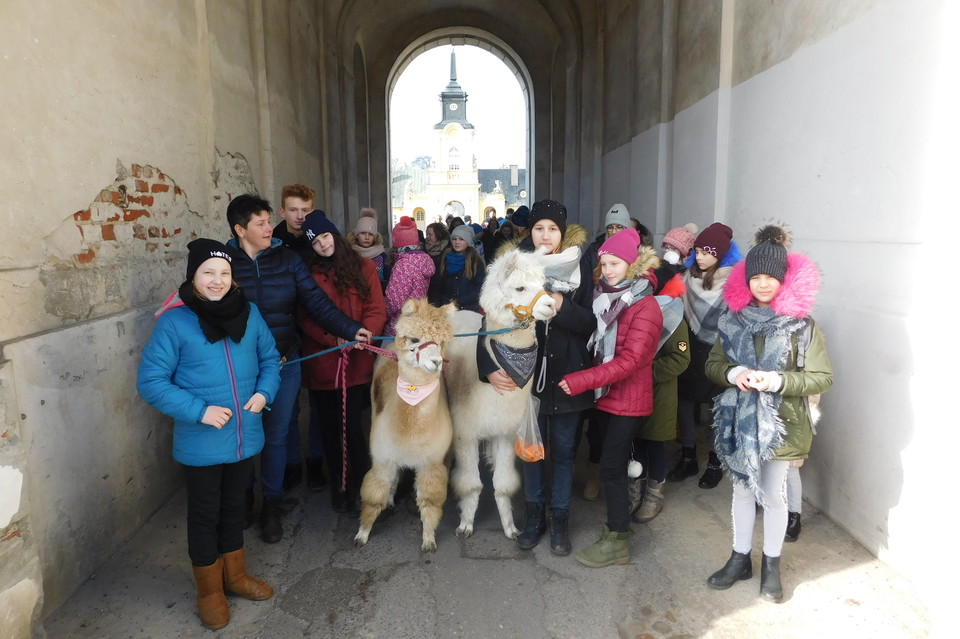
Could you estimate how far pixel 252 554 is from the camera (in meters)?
3.35

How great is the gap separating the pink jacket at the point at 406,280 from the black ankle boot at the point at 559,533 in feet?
6.59

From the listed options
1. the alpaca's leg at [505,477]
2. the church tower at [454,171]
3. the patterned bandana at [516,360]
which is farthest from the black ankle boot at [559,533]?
the church tower at [454,171]

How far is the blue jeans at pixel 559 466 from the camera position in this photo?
3.27 meters

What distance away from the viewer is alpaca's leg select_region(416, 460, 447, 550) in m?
3.38

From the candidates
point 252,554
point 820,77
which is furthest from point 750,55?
point 252,554

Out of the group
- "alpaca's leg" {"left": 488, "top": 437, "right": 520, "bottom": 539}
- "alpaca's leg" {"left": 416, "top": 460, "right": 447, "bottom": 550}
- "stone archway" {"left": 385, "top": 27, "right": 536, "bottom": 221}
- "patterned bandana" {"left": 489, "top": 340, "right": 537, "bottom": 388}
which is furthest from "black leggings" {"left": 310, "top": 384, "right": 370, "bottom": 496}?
"stone archway" {"left": 385, "top": 27, "right": 536, "bottom": 221}

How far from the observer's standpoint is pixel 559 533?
3.33 metres

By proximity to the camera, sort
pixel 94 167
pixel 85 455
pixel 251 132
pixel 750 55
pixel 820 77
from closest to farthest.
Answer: pixel 85 455 < pixel 94 167 < pixel 820 77 < pixel 750 55 < pixel 251 132

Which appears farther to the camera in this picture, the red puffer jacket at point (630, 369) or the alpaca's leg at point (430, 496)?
the alpaca's leg at point (430, 496)

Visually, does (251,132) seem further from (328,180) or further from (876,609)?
(876,609)

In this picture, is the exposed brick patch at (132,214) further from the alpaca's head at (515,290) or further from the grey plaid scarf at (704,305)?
the grey plaid scarf at (704,305)

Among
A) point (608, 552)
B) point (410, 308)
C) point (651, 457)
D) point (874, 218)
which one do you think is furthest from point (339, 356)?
point (874, 218)

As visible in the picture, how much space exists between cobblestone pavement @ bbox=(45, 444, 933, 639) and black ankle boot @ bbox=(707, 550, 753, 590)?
43 mm

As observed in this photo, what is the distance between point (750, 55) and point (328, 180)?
283 inches
